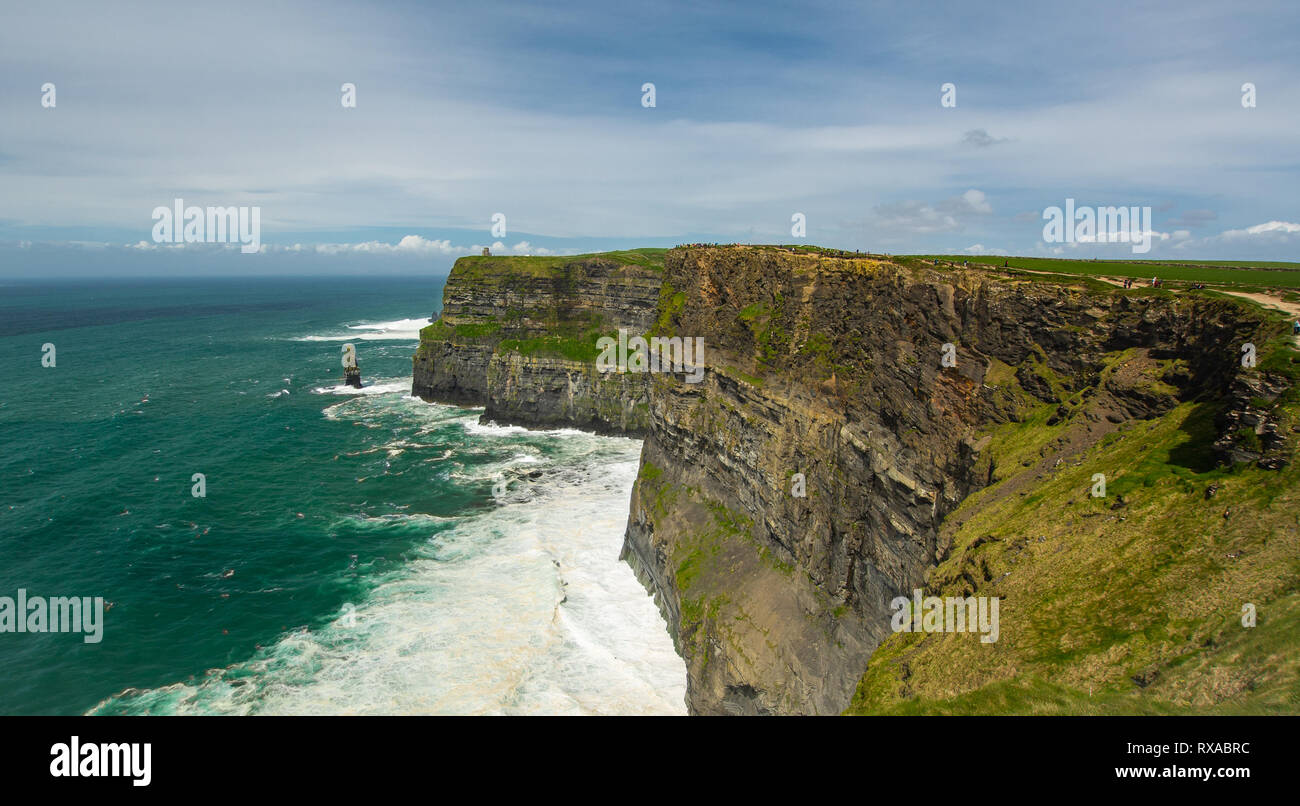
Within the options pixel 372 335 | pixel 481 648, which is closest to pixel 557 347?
pixel 481 648

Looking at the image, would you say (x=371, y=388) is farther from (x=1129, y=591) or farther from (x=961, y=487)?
(x=1129, y=591)

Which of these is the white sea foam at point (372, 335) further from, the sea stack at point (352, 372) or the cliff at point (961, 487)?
the cliff at point (961, 487)

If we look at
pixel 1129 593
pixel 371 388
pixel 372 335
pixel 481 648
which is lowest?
pixel 481 648

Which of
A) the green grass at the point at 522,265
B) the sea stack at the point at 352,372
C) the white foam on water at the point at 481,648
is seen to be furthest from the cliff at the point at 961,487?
the sea stack at the point at 352,372

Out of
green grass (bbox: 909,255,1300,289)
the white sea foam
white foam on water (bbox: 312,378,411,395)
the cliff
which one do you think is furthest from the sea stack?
green grass (bbox: 909,255,1300,289)

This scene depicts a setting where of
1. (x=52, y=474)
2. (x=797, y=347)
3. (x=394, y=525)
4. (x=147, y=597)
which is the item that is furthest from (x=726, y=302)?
(x=52, y=474)

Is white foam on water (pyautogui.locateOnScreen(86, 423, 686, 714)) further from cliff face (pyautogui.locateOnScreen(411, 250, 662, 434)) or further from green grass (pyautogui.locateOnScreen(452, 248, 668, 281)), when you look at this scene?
green grass (pyautogui.locateOnScreen(452, 248, 668, 281))
